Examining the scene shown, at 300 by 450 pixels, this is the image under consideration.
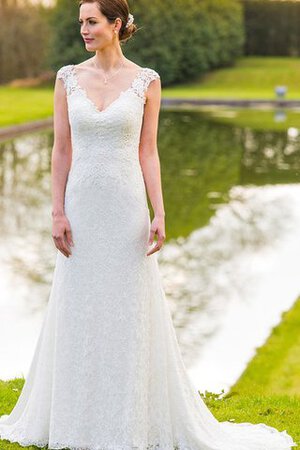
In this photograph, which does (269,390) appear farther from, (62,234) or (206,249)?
(206,249)

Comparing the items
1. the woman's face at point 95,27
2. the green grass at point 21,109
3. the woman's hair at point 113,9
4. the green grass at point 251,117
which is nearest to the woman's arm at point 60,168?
the woman's face at point 95,27

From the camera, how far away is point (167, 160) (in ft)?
59.9

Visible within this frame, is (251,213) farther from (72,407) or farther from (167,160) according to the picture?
(72,407)

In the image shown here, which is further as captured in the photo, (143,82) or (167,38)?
(167,38)

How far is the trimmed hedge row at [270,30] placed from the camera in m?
53.3

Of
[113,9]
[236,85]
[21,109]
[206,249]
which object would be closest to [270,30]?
[236,85]

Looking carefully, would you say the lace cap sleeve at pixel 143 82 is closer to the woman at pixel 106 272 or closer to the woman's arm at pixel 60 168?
the woman at pixel 106 272

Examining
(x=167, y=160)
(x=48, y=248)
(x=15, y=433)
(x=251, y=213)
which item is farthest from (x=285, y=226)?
(x=15, y=433)

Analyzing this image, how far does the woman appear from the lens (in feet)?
12.6

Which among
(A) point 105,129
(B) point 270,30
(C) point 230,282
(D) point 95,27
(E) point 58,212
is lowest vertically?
(C) point 230,282

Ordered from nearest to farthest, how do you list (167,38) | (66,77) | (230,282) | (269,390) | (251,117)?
(66,77) < (269,390) < (230,282) < (251,117) < (167,38)

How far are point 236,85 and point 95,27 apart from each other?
1648 inches

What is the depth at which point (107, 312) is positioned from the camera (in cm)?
391

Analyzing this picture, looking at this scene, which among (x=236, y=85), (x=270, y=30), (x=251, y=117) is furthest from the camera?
(x=270, y=30)
